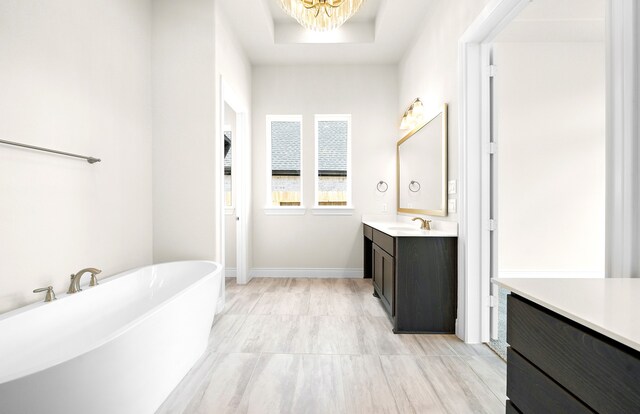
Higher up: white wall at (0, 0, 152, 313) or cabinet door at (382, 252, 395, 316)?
white wall at (0, 0, 152, 313)

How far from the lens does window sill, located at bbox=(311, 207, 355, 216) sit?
14.2 ft

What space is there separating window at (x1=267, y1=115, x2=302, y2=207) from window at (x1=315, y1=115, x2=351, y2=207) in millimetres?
294

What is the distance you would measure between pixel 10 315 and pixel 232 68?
284cm

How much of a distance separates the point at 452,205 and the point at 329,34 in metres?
2.53

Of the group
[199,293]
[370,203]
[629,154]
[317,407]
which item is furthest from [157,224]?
[629,154]

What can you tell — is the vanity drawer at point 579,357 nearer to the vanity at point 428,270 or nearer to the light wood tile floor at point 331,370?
the light wood tile floor at point 331,370

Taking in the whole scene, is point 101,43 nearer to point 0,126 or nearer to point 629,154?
point 0,126

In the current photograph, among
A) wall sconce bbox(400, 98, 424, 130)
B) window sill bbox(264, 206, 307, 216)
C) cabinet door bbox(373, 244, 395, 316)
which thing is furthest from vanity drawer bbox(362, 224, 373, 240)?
wall sconce bbox(400, 98, 424, 130)

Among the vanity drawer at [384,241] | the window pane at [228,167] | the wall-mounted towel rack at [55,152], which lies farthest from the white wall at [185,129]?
the window pane at [228,167]

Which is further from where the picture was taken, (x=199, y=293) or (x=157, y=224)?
(x=157, y=224)

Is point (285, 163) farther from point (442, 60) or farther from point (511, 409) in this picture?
point (511, 409)

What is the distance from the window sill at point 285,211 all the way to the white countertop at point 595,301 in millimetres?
3346

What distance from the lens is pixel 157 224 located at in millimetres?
2863

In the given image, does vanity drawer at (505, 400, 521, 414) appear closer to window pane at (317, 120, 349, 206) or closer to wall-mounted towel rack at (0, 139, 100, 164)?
wall-mounted towel rack at (0, 139, 100, 164)
